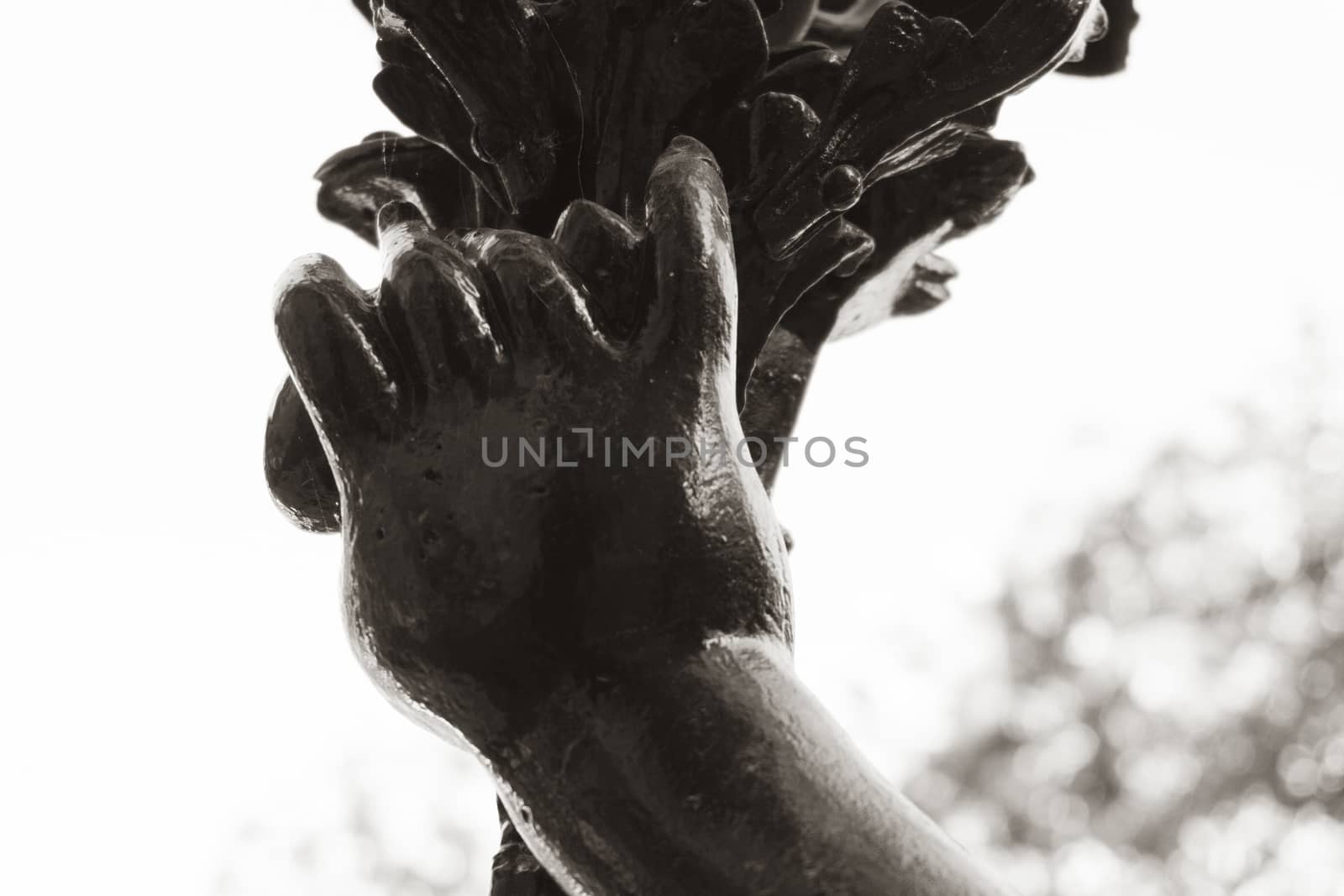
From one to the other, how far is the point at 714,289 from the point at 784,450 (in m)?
0.31

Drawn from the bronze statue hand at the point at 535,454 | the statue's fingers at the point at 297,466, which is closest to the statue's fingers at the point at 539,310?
the bronze statue hand at the point at 535,454

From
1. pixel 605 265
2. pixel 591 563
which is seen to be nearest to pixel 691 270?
pixel 605 265

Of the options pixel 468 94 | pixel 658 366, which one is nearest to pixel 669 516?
pixel 658 366

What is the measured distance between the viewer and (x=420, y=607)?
66 centimetres

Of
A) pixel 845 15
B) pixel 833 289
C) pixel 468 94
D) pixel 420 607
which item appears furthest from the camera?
pixel 845 15

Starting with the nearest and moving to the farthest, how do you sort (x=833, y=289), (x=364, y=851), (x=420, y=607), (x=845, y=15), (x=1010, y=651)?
1. (x=420, y=607)
2. (x=833, y=289)
3. (x=845, y=15)
4. (x=364, y=851)
5. (x=1010, y=651)

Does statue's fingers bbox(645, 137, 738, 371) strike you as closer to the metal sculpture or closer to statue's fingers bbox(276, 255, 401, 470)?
the metal sculpture

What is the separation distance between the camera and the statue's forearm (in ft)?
2.06

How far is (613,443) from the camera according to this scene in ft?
2.22

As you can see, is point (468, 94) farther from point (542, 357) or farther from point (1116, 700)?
point (1116, 700)

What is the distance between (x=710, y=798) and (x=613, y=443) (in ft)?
0.54

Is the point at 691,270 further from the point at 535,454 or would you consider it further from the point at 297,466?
the point at 297,466

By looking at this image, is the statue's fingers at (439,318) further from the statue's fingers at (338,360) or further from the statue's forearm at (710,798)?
the statue's forearm at (710,798)

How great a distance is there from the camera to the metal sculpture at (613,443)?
65 cm
